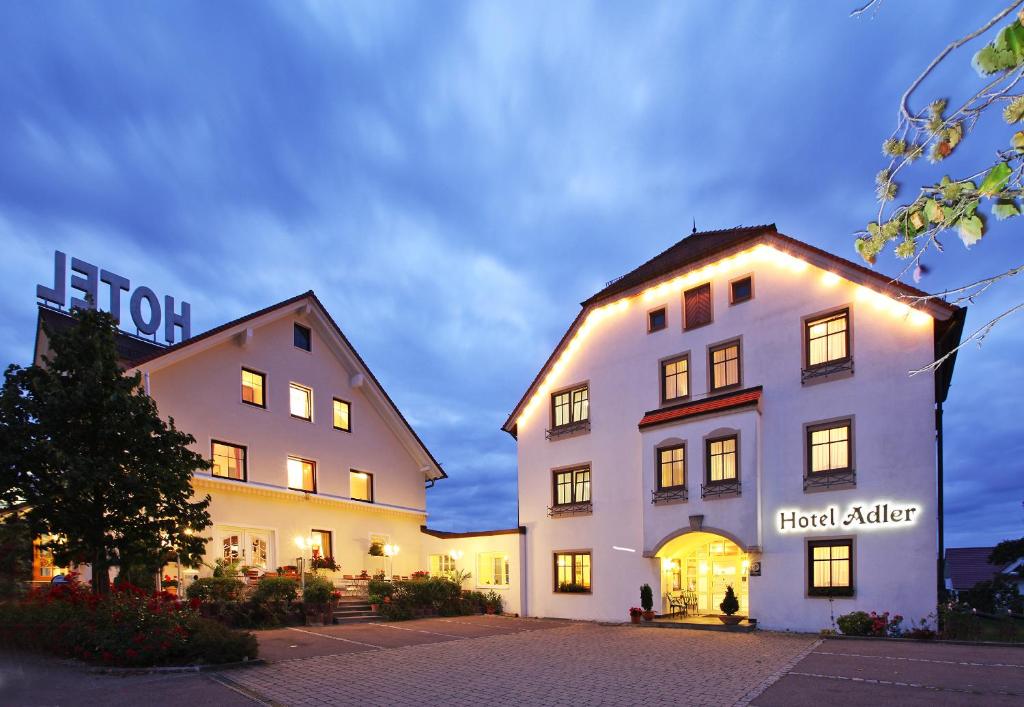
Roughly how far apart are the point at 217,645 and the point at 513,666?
5578mm

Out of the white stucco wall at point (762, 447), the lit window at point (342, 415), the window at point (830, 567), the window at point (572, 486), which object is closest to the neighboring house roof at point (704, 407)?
the white stucco wall at point (762, 447)

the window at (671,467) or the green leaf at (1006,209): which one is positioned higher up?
the green leaf at (1006,209)

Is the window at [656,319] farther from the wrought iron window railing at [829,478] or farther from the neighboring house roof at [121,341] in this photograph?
the neighboring house roof at [121,341]

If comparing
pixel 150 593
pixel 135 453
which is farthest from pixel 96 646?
pixel 135 453

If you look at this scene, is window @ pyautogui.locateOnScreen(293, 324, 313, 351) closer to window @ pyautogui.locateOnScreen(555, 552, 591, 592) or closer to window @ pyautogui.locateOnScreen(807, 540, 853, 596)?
window @ pyautogui.locateOnScreen(555, 552, 591, 592)

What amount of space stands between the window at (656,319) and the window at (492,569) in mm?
10427

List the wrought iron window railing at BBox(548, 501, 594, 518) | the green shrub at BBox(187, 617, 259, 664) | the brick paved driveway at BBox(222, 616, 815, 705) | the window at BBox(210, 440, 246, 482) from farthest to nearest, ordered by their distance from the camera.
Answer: the wrought iron window railing at BBox(548, 501, 594, 518) < the window at BBox(210, 440, 246, 482) < the green shrub at BBox(187, 617, 259, 664) < the brick paved driveway at BBox(222, 616, 815, 705)

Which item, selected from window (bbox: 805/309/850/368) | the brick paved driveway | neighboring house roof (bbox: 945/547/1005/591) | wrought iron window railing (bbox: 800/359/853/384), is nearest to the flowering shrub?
the brick paved driveway

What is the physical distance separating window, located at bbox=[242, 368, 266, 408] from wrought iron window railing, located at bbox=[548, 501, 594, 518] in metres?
11.1

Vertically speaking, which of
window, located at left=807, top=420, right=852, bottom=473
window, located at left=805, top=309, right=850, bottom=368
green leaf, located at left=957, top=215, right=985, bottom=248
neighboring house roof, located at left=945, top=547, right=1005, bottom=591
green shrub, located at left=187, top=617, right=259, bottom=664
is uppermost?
window, located at left=805, top=309, right=850, bottom=368

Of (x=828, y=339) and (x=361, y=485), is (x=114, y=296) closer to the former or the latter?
(x=361, y=485)

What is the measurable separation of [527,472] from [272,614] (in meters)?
10.9

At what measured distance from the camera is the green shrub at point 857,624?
56.1 feet

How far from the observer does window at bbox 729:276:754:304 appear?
70.1 ft
